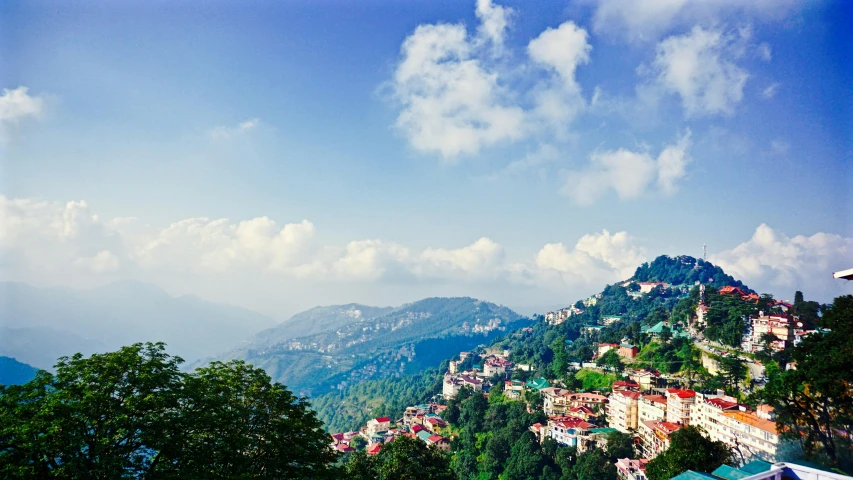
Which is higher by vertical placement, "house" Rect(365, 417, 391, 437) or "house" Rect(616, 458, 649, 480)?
"house" Rect(616, 458, 649, 480)

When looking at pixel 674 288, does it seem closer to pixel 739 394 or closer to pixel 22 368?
pixel 739 394

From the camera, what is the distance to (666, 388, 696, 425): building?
25406mm

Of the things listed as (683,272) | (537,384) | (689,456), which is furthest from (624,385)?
(683,272)

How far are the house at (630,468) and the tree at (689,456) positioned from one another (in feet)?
16.1

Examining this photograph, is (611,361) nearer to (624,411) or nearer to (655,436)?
(624,411)

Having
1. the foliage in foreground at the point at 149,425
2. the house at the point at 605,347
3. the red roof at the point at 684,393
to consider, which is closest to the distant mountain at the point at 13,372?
the house at the point at 605,347

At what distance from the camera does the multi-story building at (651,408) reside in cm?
2707

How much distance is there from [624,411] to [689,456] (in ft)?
45.5

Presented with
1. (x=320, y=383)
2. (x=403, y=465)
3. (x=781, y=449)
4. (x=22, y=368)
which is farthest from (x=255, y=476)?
(x=320, y=383)

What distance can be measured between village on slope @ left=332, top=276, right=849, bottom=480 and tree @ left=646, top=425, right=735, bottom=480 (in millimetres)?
1482

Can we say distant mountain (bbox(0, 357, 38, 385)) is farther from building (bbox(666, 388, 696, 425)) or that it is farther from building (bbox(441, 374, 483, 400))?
building (bbox(666, 388, 696, 425))

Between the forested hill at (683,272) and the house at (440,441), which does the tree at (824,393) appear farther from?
the forested hill at (683,272)

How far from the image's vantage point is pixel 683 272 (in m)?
81.3

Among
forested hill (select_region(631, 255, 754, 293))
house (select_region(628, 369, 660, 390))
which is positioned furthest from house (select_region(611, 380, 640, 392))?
forested hill (select_region(631, 255, 754, 293))
